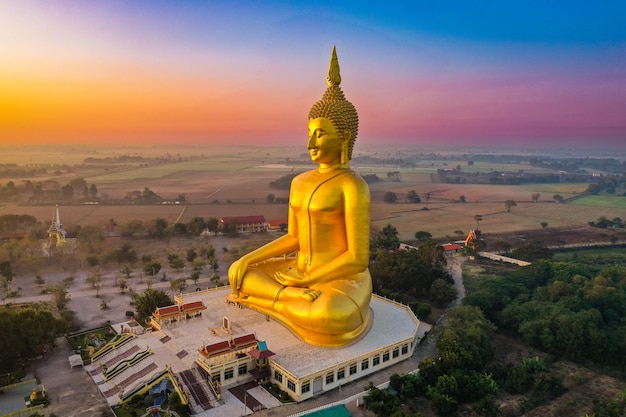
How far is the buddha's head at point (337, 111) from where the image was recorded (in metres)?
15.2

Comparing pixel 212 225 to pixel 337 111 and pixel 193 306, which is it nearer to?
pixel 193 306

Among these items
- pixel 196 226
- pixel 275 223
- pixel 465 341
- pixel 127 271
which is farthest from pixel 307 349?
pixel 275 223

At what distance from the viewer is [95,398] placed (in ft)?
46.0

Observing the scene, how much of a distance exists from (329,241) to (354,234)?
1085mm

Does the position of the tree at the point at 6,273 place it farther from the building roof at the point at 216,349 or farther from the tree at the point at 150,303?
the building roof at the point at 216,349

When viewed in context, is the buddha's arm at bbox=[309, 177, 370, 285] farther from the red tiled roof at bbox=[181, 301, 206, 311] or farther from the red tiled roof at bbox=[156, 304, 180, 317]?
the red tiled roof at bbox=[156, 304, 180, 317]

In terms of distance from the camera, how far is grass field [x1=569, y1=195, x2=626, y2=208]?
6525 centimetres

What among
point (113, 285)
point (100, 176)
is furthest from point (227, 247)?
point (100, 176)

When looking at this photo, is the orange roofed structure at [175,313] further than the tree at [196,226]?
No

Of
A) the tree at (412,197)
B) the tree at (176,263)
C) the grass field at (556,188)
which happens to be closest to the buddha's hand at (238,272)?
the tree at (176,263)

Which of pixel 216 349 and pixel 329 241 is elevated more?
pixel 329 241

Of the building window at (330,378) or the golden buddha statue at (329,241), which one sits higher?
the golden buddha statue at (329,241)

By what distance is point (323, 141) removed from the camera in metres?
15.2

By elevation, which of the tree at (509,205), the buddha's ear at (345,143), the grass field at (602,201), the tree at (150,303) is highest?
the buddha's ear at (345,143)
